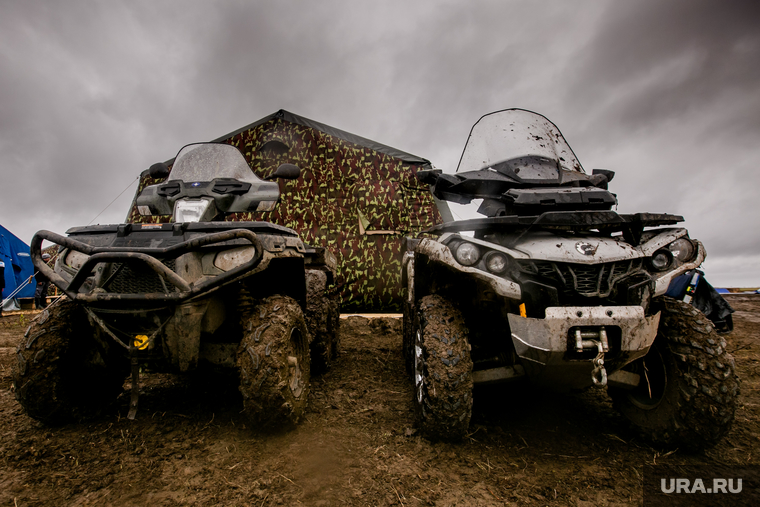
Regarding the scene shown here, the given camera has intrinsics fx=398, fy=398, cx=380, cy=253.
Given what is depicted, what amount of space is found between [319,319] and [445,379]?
1706 millimetres

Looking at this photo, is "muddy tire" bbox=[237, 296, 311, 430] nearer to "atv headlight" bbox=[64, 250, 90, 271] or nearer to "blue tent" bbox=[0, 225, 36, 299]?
"atv headlight" bbox=[64, 250, 90, 271]

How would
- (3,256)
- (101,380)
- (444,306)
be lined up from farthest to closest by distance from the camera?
(3,256), (101,380), (444,306)

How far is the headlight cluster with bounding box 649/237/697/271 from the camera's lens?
213cm

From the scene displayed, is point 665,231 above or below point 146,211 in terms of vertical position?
below

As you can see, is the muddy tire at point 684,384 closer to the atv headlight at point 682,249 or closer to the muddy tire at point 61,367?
the atv headlight at point 682,249

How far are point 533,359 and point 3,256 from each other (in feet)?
39.5

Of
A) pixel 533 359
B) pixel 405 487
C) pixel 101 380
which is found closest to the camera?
pixel 405 487

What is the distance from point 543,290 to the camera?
1.95 m

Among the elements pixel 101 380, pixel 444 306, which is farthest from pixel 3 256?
pixel 444 306

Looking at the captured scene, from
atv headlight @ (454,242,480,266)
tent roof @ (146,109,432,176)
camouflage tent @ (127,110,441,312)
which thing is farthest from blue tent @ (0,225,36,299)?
atv headlight @ (454,242,480,266)

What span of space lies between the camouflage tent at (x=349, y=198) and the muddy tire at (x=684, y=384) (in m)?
4.82

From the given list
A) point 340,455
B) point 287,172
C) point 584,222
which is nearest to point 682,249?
point 584,222

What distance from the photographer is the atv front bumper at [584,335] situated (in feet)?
6.02

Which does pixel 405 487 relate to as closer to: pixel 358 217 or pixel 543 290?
pixel 543 290
